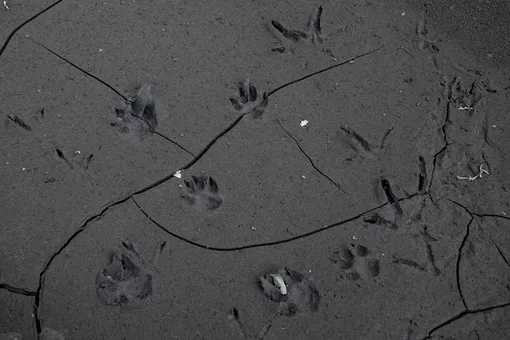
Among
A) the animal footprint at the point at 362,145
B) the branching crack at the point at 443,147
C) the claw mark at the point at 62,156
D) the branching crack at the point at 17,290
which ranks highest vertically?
the branching crack at the point at 443,147

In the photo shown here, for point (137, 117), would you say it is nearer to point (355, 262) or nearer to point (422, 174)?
point (355, 262)

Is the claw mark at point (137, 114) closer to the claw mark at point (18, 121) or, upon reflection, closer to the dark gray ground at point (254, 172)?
the dark gray ground at point (254, 172)

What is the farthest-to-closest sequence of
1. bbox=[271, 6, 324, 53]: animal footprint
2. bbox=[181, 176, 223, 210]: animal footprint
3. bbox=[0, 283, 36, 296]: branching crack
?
bbox=[271, 6, 324, 53]: animal footprint → bbox=[181, 176, 223, 210]: animal footprint → bbox=[0, 283, 36, 296]: branching crack

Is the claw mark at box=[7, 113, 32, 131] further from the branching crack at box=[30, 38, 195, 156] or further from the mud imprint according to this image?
the mud imprint

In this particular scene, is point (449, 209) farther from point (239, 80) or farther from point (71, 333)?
point (71, 333)

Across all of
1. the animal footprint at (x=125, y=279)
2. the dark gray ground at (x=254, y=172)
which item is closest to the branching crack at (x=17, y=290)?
the dark gray ground at (x=254, y=172)

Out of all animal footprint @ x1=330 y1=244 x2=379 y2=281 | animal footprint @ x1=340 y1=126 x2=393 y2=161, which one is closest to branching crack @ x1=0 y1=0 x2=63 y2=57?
animal footprint @ x1=340 y1=126 x2=393 y2=161
